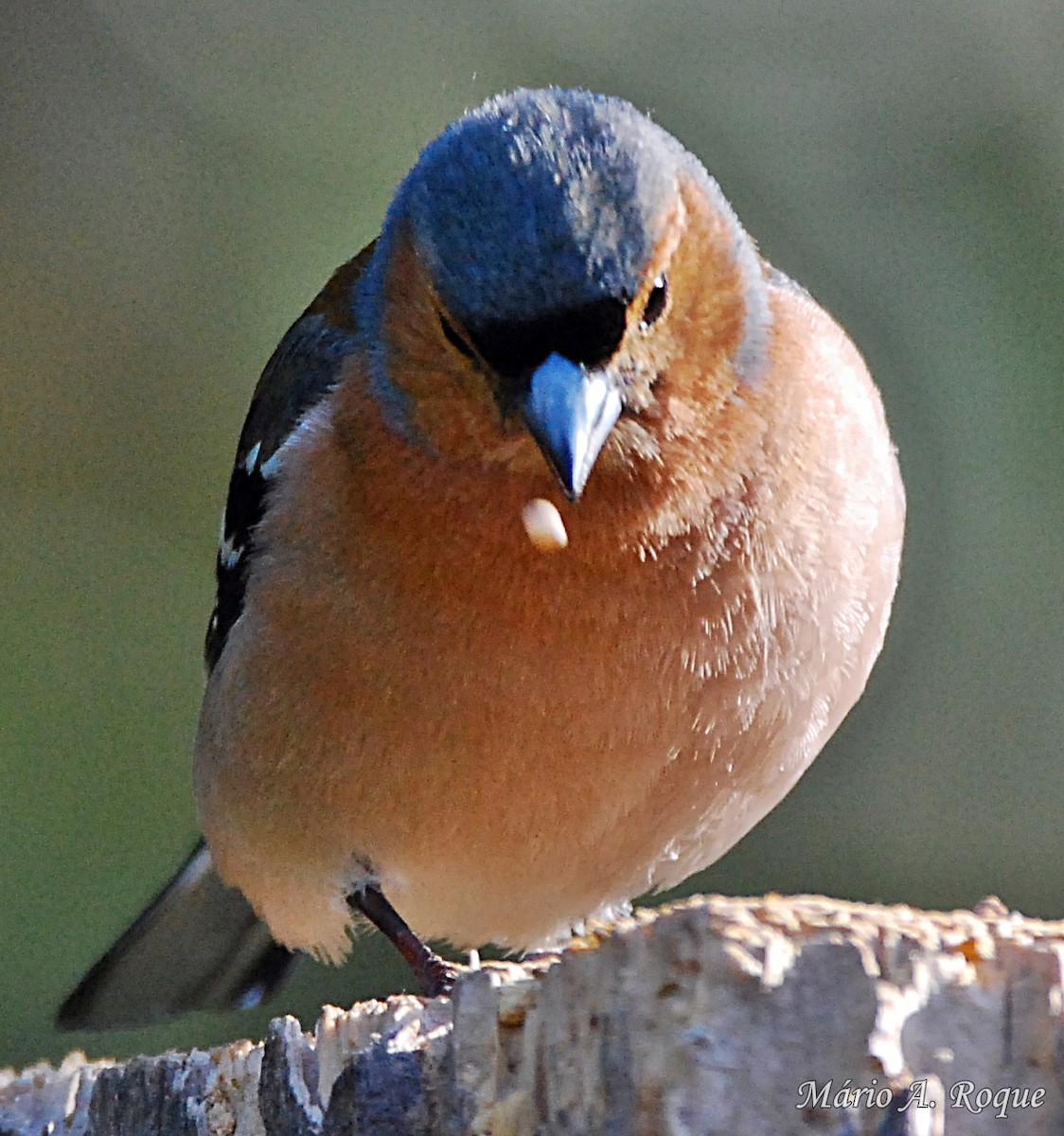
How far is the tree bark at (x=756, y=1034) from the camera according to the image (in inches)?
79.7

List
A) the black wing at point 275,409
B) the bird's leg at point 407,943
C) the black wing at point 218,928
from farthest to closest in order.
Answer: the black wing at point 218,928
the black wing at point 275,409
the bird's leg at point 407,943

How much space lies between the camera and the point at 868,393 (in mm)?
3980

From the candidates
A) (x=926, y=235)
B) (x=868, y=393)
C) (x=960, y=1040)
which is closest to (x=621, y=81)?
(x=926, y=235)

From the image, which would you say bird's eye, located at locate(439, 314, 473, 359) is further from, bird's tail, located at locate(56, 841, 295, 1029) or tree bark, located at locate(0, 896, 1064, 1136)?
bird's tail, located at locate(56, 841, 295, 1029)

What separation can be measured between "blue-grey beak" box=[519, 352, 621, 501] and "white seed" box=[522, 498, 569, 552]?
26 cm

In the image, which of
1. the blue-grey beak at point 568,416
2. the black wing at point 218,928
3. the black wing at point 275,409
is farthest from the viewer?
the black wing at point 218,928

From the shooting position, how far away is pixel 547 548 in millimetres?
3328

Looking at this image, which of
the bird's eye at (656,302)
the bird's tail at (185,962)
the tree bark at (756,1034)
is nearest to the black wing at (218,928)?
the bird's tail at (185,962)

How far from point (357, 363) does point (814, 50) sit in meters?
3.81

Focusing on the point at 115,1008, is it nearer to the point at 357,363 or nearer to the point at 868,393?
the point at 357,363

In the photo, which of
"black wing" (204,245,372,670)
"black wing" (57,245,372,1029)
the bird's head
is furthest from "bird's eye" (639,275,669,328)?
"black wing" (57,245,372,1029)

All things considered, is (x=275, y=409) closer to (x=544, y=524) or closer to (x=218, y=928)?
(x=544, y=524)

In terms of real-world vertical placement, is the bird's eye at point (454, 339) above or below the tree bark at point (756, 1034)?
above

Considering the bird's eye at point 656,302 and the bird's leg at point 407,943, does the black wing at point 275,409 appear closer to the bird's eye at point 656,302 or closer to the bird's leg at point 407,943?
the bird's leg at point 407,943
